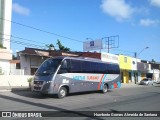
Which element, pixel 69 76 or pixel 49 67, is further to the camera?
pixel 69 76

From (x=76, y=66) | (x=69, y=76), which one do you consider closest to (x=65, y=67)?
(x=69, y=76)

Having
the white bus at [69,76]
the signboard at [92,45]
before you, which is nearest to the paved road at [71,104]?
the white bus at [69,76]

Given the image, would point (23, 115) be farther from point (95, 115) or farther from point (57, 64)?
point (57, 64)

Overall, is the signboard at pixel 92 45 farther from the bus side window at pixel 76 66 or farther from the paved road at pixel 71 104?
the paved road at pixel 71 104

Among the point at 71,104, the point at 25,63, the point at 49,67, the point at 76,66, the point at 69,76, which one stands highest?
the point at 25,63

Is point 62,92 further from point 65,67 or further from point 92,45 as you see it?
point 92,45

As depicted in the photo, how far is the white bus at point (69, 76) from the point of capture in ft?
56.9

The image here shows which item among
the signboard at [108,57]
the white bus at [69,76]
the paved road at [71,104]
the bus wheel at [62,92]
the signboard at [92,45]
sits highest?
the signboard at [92,45]

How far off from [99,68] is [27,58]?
44.4 feet

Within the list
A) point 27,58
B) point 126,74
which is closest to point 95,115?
point 27,58

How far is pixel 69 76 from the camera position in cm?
1888

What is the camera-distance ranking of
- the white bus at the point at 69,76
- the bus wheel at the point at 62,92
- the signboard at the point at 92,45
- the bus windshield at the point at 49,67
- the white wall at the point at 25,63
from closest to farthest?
1. the white bus at the point at 69,76
2. the bus windshield at the point at 49,67
3. the bus wheel at the point at 62,92
4. the white wall at the point at 25,63
5. the signboard at the point at 92,45

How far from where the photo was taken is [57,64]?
58.8ft

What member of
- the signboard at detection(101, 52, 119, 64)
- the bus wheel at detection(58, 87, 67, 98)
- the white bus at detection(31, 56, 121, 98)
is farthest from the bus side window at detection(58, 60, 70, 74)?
the signboard at detection(101, 52, 119, 64)
